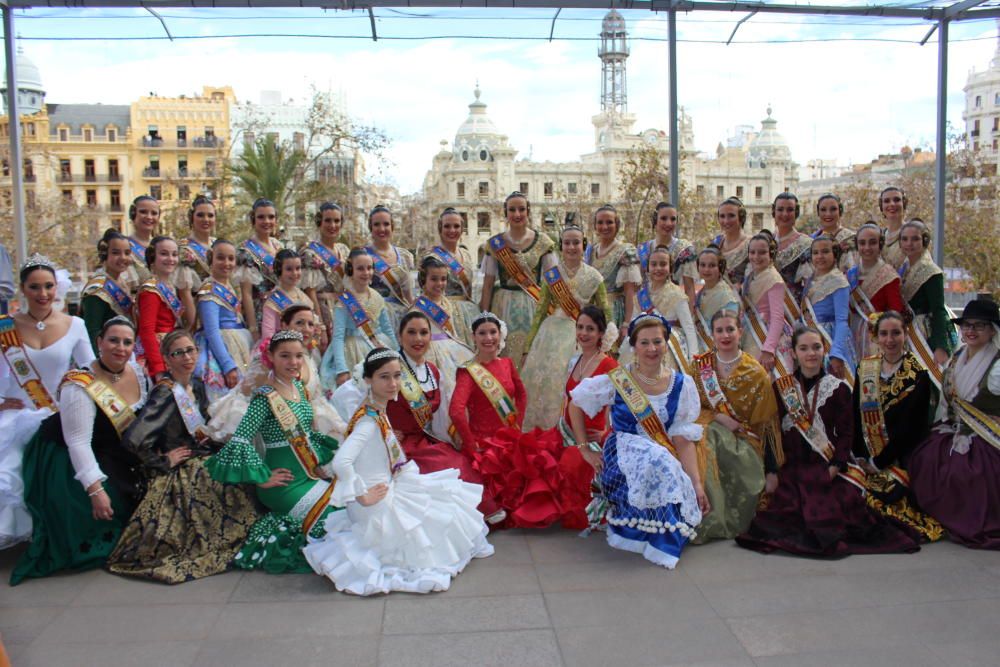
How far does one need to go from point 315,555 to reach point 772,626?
183cm

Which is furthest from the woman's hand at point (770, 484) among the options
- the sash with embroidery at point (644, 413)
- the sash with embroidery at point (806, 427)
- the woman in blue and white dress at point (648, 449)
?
the sash with embroidery at point (644, 413)

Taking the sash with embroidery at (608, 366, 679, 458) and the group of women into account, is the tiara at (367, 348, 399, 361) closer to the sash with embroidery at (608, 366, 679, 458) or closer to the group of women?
A: the group of women

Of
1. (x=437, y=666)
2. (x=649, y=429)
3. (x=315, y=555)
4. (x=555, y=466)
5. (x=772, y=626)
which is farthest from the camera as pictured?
(x=555, y=466)

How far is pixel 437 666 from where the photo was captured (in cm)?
274

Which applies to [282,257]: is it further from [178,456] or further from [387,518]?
[387,518]

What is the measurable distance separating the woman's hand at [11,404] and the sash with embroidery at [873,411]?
4.11 metres

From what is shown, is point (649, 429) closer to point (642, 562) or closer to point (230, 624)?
point (642, 562)

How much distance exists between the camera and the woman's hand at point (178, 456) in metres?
3.74

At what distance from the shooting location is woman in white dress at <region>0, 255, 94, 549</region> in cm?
390

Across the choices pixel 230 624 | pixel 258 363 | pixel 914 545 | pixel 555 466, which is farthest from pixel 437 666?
pixel 914 545

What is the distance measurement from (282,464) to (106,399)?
810mm

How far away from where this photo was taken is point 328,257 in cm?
539

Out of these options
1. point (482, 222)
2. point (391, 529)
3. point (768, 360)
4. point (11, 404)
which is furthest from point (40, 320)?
point (482, 222)

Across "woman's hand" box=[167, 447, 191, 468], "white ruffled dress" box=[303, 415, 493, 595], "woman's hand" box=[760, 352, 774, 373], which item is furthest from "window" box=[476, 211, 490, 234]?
"white ruffled dress" box=[303, 415, 493, 595]
